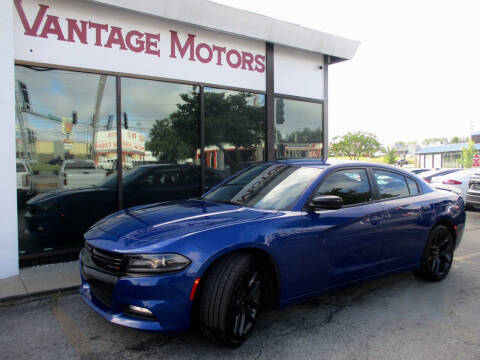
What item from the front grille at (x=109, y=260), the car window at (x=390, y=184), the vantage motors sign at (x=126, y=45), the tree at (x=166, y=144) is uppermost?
the vantage motors sign at (x=126, y=45)

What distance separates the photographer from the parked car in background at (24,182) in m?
5.37

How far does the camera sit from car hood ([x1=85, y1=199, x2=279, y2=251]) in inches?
114

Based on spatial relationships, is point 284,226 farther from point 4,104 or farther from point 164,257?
point 4,104

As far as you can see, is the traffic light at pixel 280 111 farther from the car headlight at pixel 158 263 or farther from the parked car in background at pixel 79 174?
the car headlight at pixel 158 263

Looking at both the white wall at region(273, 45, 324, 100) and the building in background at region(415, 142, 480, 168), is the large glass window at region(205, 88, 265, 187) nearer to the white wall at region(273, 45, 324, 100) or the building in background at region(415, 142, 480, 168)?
the white wall at region(273, 45, 324, 100)

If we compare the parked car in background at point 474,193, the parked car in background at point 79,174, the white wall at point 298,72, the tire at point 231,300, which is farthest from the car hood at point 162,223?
the parked car in background at point 474,193

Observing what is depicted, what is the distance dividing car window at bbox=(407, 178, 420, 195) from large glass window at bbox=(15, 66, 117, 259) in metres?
4.38

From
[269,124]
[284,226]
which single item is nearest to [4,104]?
[284,226]

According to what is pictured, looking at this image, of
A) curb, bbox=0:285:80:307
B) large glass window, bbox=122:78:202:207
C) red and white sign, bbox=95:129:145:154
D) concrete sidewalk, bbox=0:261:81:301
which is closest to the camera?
curb, bbox=0:285:80:307

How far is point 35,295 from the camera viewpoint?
4.21 metres

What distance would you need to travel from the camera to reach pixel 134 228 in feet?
10.2

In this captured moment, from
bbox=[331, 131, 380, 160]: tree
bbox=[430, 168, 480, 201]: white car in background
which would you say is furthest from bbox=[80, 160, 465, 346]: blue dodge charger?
bbox=[331, 131, 380, 160]: tree

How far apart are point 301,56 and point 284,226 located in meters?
6.37

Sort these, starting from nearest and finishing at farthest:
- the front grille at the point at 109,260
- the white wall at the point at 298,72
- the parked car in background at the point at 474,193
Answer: the front grille at the point at 109,260 → the white wall at the point at 298,72 → the parked car in background at the point at 474,193
